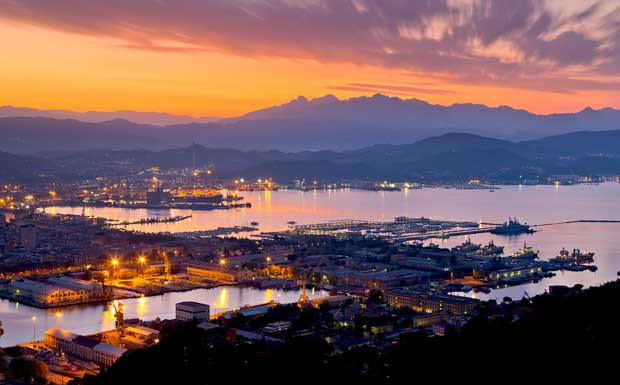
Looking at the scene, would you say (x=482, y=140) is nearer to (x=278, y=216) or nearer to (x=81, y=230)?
(x=278, y=216)

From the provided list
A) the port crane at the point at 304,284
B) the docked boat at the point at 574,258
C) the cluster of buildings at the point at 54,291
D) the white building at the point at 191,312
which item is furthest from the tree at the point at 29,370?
the docked boat at the point at 574,258

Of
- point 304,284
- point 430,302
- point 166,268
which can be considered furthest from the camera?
point 166,268

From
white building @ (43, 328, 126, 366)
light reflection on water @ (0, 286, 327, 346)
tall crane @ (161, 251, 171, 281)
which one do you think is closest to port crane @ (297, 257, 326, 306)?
light reflection on water @ (0, 286, 327, 346)

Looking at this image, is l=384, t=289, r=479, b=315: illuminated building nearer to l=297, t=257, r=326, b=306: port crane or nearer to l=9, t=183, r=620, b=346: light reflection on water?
l=297, t=257, r=326, b=306: port crane

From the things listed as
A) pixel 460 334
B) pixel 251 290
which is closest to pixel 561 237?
pixel 251 290

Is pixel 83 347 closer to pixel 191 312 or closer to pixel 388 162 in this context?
pixel 191 312

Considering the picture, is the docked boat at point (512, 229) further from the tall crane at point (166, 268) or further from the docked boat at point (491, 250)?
the tall crane at point (166, 268)

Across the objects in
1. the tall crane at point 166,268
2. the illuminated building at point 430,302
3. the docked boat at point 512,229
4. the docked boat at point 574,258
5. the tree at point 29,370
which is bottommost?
the tree at point 29,370

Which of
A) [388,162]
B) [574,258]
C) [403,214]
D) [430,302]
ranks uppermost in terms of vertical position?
[388,162]

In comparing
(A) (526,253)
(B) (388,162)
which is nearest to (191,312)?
(A) (526,253)
